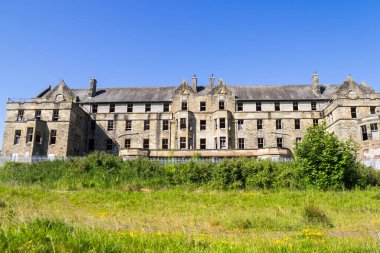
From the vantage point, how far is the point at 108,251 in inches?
178

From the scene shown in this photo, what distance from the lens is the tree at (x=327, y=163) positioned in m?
21.0

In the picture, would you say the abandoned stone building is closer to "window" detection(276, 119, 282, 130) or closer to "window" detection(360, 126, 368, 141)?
"window" detection(276, 119, 282, 130)

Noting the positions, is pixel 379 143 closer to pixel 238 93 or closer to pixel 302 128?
pixel 302 128

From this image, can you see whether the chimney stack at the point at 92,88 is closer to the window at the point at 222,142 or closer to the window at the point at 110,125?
the window at the point at 110,125

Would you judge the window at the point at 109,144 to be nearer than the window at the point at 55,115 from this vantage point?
No

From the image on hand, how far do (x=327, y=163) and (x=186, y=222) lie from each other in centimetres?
1463

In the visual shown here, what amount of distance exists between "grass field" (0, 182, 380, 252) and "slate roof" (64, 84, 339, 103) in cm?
2715

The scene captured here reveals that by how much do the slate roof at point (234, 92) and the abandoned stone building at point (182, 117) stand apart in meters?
0.15

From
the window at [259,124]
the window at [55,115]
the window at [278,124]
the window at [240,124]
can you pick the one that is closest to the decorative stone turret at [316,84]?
the window at [278,124]

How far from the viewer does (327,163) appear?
21.3 meters

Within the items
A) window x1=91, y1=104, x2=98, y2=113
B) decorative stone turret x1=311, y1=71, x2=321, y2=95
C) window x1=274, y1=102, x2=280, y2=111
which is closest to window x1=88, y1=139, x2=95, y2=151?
window x1=91, y1=104, x2=98, y2=113

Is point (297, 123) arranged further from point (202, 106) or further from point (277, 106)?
point (202, 106)

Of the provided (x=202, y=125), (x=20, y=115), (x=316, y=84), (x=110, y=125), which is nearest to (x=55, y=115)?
(x=20, y=115)

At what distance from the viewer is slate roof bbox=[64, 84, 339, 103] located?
46.0 m
